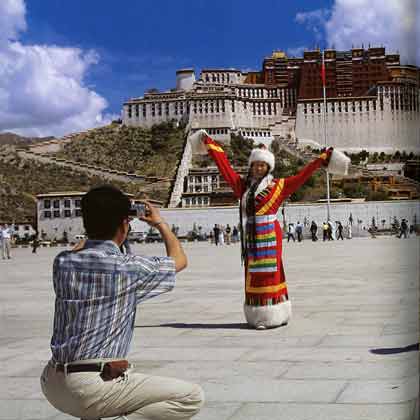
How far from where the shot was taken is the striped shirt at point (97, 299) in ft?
7.93

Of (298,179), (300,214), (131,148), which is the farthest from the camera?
(131,148)

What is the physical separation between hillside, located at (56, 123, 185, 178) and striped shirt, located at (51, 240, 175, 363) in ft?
252

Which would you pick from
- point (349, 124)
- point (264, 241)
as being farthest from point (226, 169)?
point (349, 124)

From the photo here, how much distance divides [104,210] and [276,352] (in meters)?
2.76

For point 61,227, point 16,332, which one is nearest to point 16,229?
point 61,227

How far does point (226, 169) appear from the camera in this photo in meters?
6.51

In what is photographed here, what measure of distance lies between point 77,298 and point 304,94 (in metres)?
92.7

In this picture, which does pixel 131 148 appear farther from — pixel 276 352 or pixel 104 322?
pixel 104 322

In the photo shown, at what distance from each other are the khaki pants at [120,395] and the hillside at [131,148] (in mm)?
76837

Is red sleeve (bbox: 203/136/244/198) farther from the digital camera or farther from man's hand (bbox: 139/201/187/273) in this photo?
the digital camera

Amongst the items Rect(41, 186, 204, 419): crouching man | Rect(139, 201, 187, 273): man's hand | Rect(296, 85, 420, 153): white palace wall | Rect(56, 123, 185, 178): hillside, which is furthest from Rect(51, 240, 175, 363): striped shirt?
Rect(296, 85, 420, 153): white palace wall

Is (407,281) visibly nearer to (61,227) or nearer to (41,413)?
(41,413)

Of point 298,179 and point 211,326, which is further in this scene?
point 211,326

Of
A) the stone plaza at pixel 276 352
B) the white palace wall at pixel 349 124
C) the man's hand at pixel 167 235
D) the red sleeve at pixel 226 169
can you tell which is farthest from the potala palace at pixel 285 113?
the man's hand at pixel 167 235
